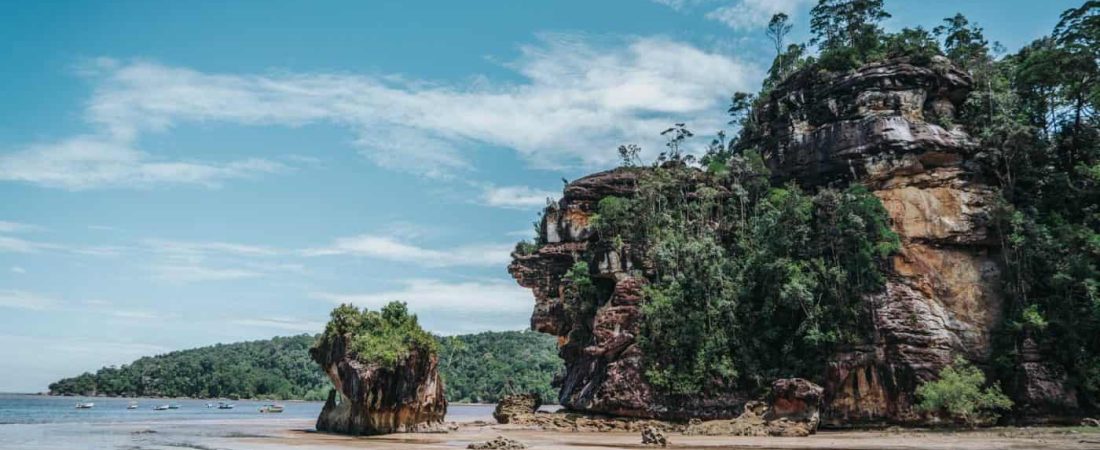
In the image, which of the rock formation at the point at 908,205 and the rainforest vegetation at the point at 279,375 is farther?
the rainforest vegetation at the point at 279,375

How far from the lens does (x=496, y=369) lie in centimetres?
13412

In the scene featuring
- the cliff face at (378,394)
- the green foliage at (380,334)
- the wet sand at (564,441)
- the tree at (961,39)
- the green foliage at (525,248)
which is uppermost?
the tree at (961,39)

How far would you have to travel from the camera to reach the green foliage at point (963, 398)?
36947 mm

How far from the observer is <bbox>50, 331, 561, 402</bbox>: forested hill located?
415 feet

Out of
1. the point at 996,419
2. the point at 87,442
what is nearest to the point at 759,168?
the point at 996,419

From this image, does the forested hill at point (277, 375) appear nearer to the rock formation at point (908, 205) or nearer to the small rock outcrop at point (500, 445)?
the rock formation at point (908, 205)

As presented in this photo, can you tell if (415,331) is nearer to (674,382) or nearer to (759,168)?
(674,382)

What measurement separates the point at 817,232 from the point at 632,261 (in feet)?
42.5

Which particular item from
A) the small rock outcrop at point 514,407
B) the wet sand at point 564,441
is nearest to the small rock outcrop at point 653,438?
the wet sand at point 564,441

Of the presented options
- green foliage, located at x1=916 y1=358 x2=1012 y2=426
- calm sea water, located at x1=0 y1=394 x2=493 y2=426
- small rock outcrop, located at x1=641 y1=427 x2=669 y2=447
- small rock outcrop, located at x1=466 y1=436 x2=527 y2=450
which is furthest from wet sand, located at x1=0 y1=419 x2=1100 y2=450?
calm sea water, located at x1=0 y1=394 x2=493 y2=426

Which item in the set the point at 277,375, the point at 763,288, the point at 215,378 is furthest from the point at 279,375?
the point at 763,288

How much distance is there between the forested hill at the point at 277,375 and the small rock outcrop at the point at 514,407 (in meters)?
64.0

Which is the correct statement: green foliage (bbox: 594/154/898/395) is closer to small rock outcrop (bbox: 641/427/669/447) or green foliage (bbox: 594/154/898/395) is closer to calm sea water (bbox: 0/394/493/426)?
small rock outcrop (bbox: 641/427/669/447)

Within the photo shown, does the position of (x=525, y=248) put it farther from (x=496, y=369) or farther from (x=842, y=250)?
(x=496, y=369)
